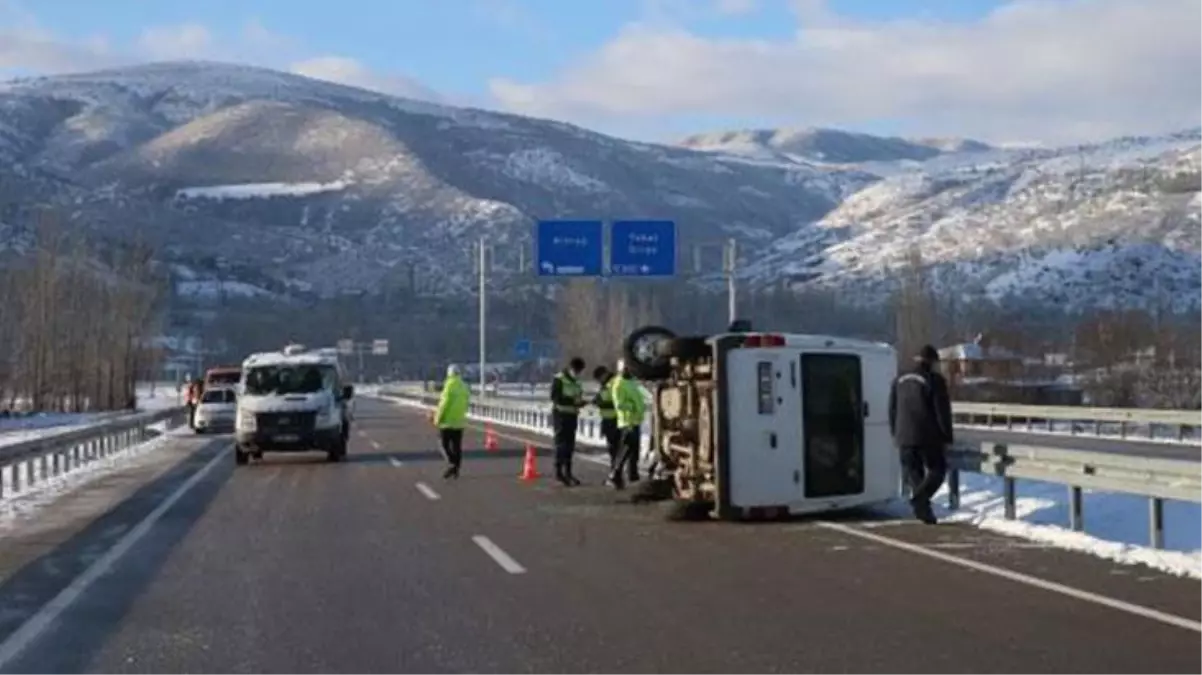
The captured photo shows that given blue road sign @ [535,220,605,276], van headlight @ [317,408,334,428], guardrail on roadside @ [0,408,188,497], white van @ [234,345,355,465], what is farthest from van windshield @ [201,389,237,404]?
van headlight @ [317,408,334,428]

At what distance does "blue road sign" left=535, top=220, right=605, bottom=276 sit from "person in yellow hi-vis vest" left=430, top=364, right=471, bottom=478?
23686mm

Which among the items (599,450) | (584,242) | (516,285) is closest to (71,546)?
(599,450)

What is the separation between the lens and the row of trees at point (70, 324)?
7406 centimetres

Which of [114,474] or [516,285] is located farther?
[516,285]

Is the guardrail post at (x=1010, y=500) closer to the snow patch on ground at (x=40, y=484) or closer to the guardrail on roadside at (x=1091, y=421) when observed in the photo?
the snow patch on ground at (x=40, y=484)

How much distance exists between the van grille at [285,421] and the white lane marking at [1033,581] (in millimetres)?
16846

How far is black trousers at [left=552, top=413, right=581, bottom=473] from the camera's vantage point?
24844 millimetres

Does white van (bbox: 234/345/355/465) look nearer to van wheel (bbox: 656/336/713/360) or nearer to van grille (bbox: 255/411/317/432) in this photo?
van grille (bbox: 255/411/317/432)

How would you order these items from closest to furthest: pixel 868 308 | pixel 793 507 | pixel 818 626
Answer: pixel 818 626
pixel 793 507
pixel 868 308

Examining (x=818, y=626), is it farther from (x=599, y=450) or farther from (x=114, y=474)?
(x=599, y=450)

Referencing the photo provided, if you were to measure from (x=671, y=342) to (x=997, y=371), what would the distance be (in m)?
60.5

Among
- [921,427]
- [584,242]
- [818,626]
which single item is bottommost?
[818,626]

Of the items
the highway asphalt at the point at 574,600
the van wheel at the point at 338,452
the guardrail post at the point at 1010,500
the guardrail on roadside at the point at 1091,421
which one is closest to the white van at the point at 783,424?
the highway asphalt at the point at 574,600

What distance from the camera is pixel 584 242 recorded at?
5006 centimetres
